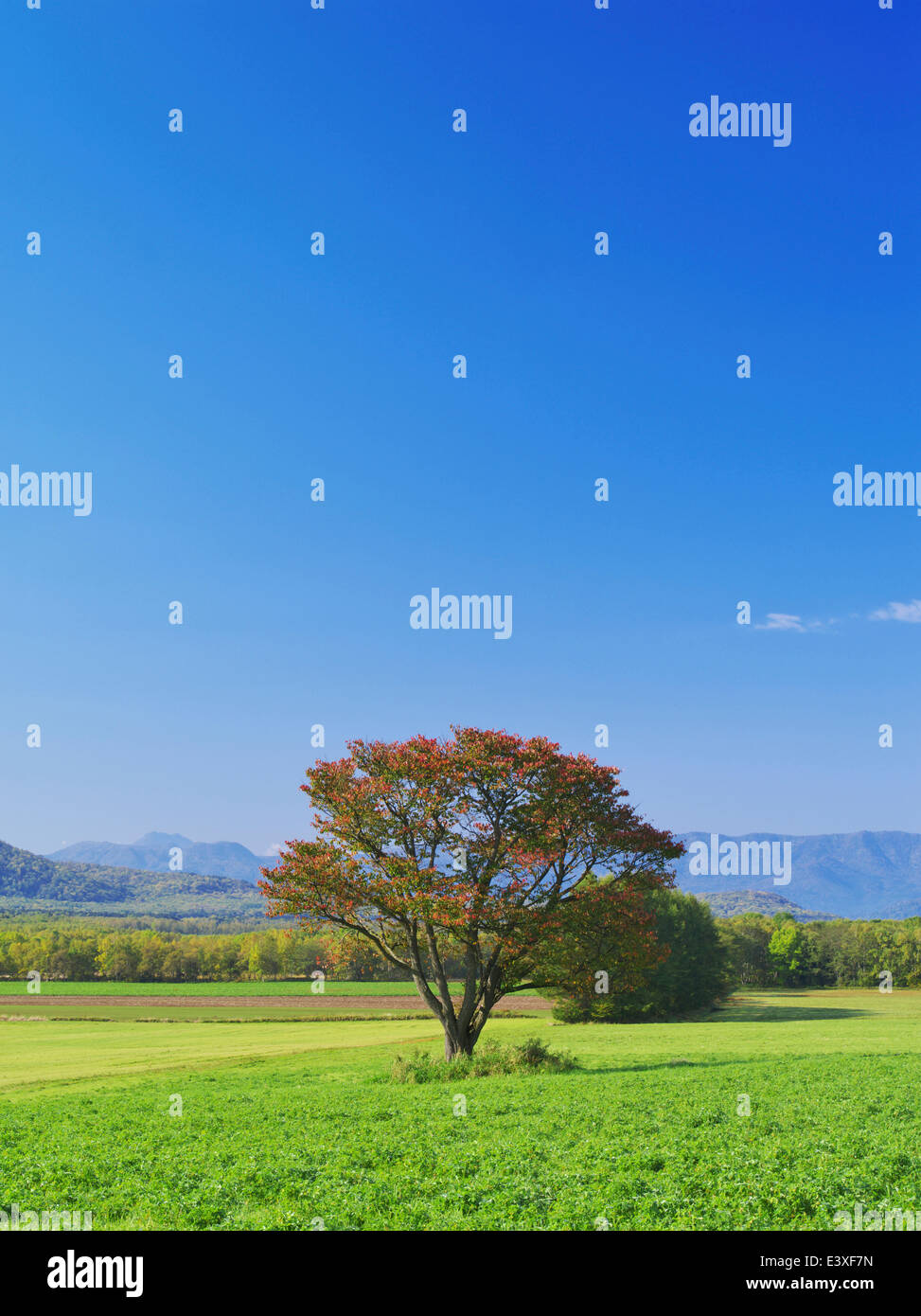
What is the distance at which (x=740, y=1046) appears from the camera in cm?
4775

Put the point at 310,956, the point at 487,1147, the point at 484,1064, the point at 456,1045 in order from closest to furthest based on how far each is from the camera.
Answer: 1. the point at 487,1147
2. the point at 484,1064
3. the point at 456,1045
4. the point at 310,956

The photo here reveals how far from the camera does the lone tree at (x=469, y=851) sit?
3328cm

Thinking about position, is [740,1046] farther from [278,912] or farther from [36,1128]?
[36,1128]

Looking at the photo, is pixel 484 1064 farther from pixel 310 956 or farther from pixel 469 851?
pixel 310 956

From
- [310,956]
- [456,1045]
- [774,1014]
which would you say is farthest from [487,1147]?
[310,956]

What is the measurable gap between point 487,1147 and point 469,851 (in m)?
17.8

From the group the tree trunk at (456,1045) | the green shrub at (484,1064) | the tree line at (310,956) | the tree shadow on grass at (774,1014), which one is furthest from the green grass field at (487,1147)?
the tree line at (310,956)

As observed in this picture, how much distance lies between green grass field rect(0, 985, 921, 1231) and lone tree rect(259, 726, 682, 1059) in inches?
195

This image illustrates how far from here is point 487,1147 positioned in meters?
16.4

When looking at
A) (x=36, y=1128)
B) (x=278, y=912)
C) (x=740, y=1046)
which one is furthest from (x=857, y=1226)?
(x=740, y=1046)

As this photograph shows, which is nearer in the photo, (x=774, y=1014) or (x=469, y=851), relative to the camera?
(x=469, y=851)

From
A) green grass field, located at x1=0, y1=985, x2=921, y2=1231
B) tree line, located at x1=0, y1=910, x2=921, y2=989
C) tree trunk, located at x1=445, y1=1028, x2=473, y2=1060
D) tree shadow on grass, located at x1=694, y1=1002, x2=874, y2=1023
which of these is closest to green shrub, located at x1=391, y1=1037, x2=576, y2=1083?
tree trunk, located at x1=445, y1=1028, x2=473, y2=1060

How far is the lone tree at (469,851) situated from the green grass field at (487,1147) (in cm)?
495
